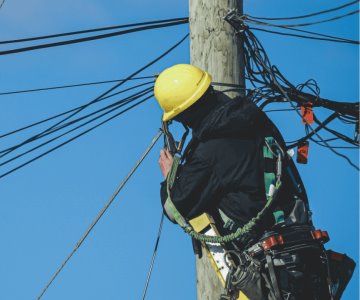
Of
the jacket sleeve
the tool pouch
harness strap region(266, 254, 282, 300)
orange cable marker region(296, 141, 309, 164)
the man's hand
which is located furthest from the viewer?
orange cable marker region(296, 141, 309, 164)

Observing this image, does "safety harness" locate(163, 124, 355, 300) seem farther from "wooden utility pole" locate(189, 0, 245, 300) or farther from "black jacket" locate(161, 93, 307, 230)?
"wooden utility pole" locate(189, 0, 245, 300)

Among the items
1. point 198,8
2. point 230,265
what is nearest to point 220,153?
point 230,265

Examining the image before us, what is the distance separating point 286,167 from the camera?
24.9 ft

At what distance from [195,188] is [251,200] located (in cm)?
41

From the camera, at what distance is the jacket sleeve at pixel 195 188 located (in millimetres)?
7371

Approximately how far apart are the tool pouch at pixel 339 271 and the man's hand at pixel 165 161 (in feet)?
4.48

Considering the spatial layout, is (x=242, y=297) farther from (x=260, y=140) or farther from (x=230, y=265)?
(x=260, y=140)

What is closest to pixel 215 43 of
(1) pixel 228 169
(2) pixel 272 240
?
(1) pixel 228 169

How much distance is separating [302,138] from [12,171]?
2.97 meters

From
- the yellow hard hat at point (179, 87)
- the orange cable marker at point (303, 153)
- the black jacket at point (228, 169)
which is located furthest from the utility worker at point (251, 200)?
the orange cable marker at point (303, 153)

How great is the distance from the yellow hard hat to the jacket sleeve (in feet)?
1.56

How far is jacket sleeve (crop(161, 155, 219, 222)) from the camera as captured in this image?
7.37 meters

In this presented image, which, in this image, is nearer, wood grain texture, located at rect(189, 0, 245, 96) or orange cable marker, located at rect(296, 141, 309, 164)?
wood grain texture, located at rect(189, 0, 245, 96)

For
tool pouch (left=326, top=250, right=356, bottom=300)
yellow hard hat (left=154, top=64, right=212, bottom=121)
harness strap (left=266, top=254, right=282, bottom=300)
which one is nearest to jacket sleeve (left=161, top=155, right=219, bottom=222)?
yellow hard hat (left=154, top=64, right=212, bottom=121)
